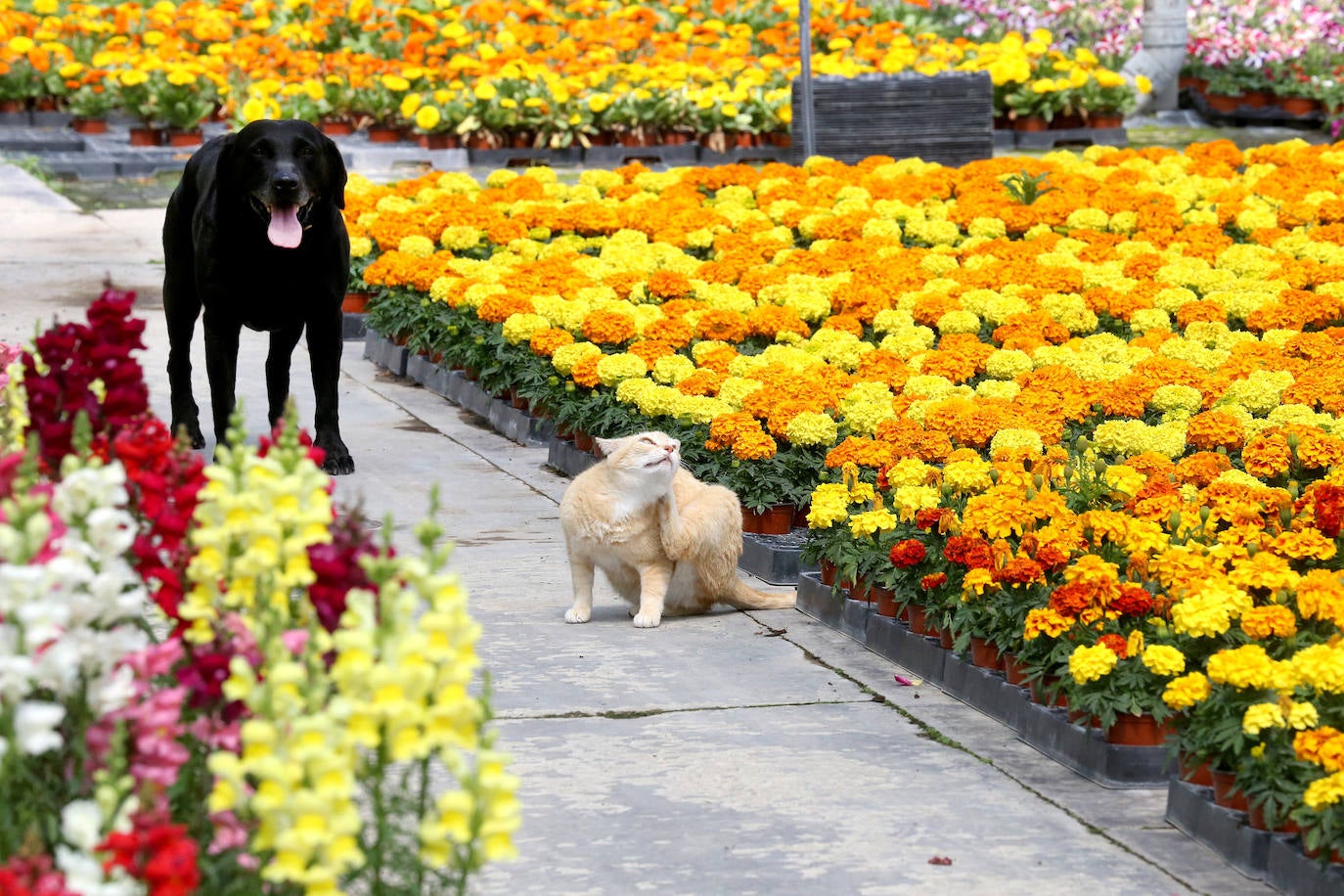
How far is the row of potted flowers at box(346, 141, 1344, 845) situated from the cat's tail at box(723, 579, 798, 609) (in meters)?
0.28

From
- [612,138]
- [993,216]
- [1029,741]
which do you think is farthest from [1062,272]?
[612,138]

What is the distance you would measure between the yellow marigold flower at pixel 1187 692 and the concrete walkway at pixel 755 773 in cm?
29

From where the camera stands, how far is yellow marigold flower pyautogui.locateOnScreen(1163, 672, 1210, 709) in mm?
4582

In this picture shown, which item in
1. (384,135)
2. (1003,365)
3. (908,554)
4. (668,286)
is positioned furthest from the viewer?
(384,135)

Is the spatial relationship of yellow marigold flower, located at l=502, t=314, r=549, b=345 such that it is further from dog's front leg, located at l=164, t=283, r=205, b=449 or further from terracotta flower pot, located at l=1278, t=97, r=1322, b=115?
terracotta flower pot, located at l=1278, t=97, r=1322, b=115

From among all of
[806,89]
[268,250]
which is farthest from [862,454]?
[806,89]

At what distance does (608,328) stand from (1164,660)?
14.1 ft

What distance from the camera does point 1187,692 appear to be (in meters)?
4.59

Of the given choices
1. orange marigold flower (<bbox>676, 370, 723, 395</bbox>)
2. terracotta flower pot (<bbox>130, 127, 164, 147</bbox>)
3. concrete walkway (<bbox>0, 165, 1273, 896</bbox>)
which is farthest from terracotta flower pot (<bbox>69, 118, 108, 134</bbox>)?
concrete walkway (<bbox>0, 165, 1273, 896</bbox>)

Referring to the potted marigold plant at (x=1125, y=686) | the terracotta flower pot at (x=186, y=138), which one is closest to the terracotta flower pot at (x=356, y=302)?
the potted marigold plant at (x=1125, y=686)

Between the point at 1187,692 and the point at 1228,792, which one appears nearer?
the point at 1228,792

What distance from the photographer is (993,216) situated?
37.9ft

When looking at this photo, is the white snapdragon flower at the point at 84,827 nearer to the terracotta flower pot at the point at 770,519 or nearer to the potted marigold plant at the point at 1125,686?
the potted marigold plant at the point at 1125,686

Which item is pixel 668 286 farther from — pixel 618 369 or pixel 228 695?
pixel 228 695
